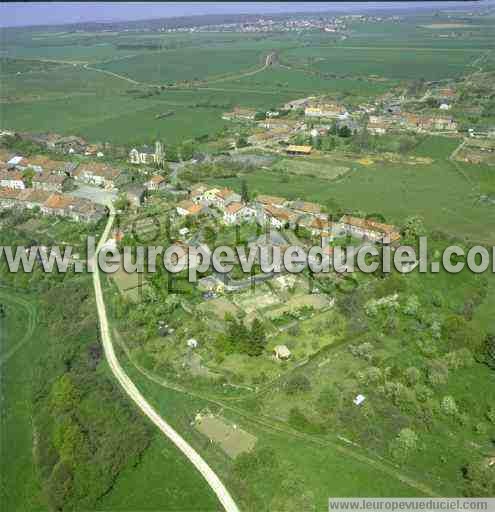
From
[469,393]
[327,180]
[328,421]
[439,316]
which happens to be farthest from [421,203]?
[328,421]

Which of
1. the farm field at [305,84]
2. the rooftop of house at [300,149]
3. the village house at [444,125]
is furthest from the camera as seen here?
the farm field at [305,84]

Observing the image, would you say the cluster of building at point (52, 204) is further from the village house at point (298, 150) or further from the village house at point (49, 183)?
the village house at point (298, 150)

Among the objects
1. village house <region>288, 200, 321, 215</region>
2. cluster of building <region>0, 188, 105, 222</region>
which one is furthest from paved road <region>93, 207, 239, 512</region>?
village house <region>288, 200, 321, 215</region>

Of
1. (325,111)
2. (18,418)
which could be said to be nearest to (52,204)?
(18,418)

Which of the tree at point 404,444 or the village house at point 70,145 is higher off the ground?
the village house at point 70,145

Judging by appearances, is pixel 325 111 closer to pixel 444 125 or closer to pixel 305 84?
pixel 444 125

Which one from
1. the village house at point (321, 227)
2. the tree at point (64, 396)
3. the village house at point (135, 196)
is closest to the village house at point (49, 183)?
the village house at point (135, 196)
